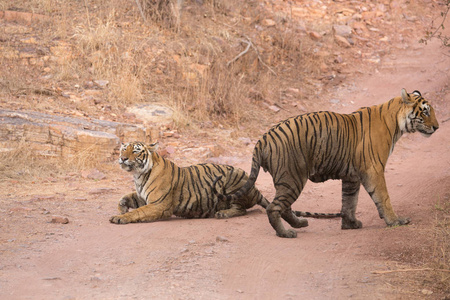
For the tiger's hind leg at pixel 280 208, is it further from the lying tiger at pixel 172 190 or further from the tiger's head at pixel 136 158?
the tiger's head at pixel 136 158

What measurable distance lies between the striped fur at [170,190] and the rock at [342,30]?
11.0m

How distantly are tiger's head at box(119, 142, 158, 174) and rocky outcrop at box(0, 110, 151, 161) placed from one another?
2.95m

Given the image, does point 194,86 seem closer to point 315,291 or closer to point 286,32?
point 286,32

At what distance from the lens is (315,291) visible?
4.38m

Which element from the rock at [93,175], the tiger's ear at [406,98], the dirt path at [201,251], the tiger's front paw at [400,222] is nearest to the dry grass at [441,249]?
the dirt path at [201,251]

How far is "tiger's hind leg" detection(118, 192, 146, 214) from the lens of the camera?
702 cm

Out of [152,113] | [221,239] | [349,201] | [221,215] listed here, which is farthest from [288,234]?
[152,113]

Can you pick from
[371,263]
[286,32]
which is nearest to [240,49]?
[286,32]

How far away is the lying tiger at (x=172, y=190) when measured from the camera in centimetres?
673

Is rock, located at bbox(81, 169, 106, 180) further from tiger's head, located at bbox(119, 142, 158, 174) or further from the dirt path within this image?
tiger's head, located at bbox(119, 142, 158, 174)

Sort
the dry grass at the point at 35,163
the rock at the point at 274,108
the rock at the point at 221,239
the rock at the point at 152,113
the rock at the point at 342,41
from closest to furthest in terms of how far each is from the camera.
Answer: the rock at the point at 221,239 → the dry grass at the point at 35,163 → the rock at the point at 152,113 → the rock at the point at 274,108 → the rock at the point at 342,41

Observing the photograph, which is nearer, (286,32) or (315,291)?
(315,291)

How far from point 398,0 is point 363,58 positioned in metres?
3.84

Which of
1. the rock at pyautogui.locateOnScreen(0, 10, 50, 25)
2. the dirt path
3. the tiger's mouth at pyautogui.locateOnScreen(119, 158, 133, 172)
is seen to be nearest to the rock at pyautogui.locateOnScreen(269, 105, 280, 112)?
the dirt path
